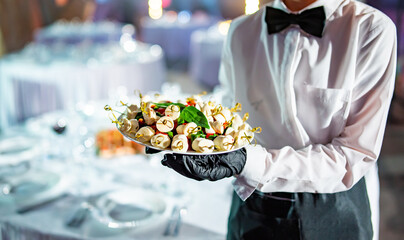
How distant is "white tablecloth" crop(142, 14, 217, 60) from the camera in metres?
8.60

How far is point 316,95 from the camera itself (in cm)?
109

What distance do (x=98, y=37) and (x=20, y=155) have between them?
532 cm

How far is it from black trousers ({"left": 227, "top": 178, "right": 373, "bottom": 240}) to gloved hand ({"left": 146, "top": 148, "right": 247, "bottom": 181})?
207 millimetres

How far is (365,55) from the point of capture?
103 cm

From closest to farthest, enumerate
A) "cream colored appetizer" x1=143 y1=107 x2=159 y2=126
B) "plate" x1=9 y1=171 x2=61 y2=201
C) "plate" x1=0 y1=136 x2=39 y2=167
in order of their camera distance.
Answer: "cream colored appetizer" x1=143 y1=107 x2=159 y2=126, "plate" x1=9 y1=171 x2=61 y2=201, "plate" x1=0 y1=136 x2=39 y2=167

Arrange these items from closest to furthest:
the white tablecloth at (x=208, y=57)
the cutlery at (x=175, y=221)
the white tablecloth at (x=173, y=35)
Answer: the cutlery at (x=175, y=221), the white tablecloth at (x=208, y=57), the white tablecloth at (x=173, y=35)

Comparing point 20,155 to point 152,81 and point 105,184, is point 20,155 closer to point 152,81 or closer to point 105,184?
point 105,184

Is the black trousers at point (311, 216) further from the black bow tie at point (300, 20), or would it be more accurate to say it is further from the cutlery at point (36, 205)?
the cutlery at point (36, 205)

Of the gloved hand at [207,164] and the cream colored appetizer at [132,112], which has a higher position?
the cream colored appetizer at [132,112]

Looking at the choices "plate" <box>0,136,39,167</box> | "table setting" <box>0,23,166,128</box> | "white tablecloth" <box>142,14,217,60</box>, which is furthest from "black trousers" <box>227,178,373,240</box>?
"white tablecloth" <box>142,14,217,60</box>

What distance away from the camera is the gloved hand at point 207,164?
0.88m

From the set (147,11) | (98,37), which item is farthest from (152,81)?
(147,11)

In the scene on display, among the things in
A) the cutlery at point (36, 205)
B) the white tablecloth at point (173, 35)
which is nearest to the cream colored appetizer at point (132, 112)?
the cutlery at point (36, 205)

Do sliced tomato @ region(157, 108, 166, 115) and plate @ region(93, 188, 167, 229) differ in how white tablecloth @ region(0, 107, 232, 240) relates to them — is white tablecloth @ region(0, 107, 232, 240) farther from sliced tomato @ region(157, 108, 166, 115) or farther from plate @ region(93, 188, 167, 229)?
sliced tomato @ region(157, 108, 166, 115)
